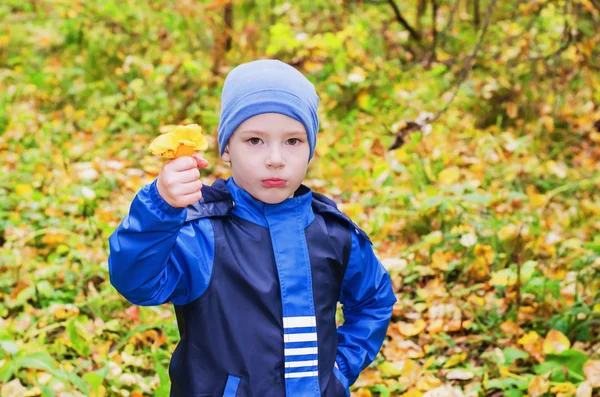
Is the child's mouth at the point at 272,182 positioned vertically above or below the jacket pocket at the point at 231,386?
above

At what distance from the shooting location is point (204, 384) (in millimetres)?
1578

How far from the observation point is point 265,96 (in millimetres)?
1545

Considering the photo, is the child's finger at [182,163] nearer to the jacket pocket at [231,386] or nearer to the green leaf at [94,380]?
the jacket pocket at [231,386]

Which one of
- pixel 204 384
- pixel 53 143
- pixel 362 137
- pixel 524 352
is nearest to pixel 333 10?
pixel 362 137

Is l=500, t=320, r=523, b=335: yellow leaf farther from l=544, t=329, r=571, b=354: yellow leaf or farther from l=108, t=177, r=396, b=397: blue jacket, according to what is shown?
l=108, t=177, r=396, b=397: blue jacket

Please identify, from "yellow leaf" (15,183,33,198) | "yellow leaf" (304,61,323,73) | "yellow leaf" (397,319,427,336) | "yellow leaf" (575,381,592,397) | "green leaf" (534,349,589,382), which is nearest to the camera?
"yellow leaf" (575,381,592,397)

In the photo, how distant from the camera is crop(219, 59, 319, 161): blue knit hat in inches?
60.9

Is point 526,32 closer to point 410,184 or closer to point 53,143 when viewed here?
point 410,184

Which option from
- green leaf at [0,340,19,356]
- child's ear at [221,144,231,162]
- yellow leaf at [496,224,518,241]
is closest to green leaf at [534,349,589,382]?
yellow leaf at [496,224,518,241]

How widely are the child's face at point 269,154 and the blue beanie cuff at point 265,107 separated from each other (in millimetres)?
15

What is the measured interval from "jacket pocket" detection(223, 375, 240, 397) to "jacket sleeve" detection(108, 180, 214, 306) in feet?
0.70

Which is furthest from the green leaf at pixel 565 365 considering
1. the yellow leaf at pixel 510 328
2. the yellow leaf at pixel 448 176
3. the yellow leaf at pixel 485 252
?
the yellow leaf at pixel 448 176

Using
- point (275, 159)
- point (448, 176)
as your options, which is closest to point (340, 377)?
point (275, 159)

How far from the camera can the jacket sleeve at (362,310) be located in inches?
73.4
